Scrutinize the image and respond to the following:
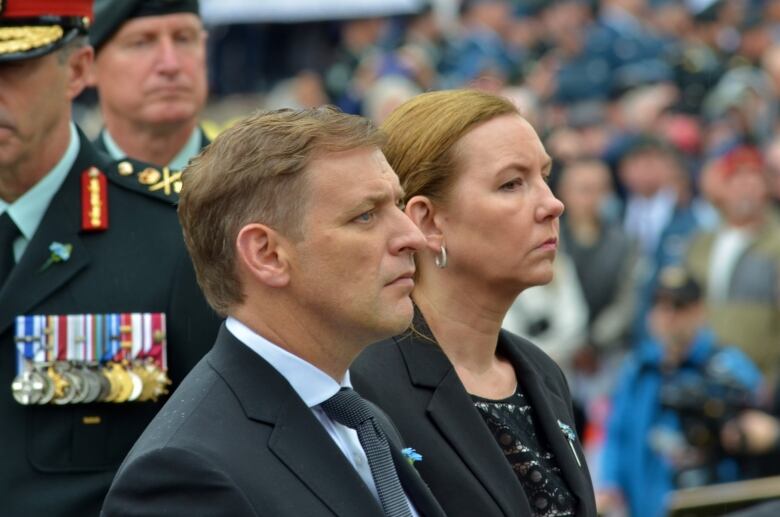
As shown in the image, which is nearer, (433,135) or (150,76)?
(433,135)

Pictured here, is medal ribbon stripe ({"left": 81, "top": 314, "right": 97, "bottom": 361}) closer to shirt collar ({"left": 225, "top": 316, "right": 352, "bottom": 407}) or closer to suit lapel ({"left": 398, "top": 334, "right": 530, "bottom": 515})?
suit lapel ({"left": 398, "top": 334, "right": 530, "bottom": 515})

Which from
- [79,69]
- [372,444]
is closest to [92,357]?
[79,69]

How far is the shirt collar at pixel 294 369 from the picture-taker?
315 centimetres

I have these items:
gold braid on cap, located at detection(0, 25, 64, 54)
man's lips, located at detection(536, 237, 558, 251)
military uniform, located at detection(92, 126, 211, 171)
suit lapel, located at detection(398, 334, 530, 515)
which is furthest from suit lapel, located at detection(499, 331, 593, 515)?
military uniform, located at detection(92, 126, 211, 171)

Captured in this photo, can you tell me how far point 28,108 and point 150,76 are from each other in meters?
1.19

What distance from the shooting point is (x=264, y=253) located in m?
3.14

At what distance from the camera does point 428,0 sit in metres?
20.5

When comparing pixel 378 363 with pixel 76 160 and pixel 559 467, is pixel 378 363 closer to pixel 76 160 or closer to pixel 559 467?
pixel 559 467

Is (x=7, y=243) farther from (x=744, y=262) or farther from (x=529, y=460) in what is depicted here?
(x=744, y=262)

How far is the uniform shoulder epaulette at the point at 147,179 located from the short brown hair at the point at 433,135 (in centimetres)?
62

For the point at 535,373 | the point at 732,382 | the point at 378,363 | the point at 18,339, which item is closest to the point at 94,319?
the point at 18,339

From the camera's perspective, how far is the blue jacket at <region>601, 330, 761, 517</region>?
744 cm

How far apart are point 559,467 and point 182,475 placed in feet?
4.17

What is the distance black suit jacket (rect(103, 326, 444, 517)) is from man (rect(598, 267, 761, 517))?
14.3ft
